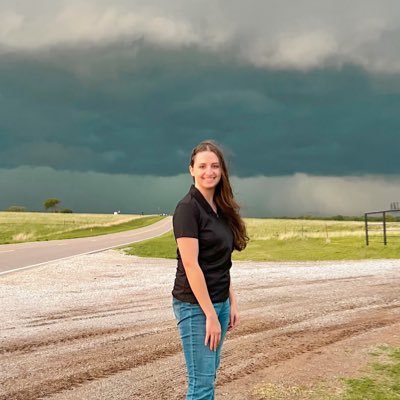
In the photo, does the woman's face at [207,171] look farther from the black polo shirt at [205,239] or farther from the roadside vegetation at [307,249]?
the roadside vegetation at [307,249]

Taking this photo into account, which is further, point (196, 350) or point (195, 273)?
point (196, 350)

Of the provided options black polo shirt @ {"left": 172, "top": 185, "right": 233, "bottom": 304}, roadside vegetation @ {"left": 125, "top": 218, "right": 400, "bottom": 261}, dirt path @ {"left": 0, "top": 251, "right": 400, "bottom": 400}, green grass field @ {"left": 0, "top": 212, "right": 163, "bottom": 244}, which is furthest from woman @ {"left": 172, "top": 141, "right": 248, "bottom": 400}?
green grass field @ {"left": 0, "top": 212, "right": 163, "bottom": 244}

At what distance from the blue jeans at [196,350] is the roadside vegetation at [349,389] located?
2386 millimetres

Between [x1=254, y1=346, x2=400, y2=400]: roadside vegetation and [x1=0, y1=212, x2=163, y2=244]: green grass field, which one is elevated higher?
[x1=0, y1=212, x2=163, y2=244]: green grass field

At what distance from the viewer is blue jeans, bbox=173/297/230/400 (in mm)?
3406

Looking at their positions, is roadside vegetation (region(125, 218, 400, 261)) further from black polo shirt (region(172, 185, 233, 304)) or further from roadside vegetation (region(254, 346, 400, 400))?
black polo shirt (region(172, 185, 233, 304))

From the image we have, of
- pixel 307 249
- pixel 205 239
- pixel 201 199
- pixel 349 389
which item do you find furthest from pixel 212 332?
pixel 307 249

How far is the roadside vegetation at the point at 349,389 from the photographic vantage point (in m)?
5.77

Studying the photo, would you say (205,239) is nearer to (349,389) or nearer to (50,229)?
(349,389)

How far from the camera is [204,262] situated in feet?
11.1

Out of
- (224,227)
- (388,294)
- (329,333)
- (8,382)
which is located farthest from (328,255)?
(224,227)

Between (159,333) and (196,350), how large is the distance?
17.6 feet

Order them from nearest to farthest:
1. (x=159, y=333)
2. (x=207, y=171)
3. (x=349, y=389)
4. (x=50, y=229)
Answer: (x=207, y=171) → (x=349, y=389) → (x=159, y=333) → (x=50, y=229)

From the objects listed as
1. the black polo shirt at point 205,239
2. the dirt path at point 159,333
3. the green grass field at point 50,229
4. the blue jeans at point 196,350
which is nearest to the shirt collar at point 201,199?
the black polo shirt at point 205,239
